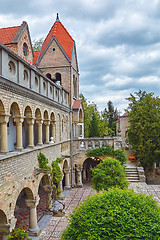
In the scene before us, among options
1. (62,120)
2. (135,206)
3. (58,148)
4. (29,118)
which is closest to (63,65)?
(62,120)

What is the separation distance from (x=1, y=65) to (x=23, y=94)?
2404 mm

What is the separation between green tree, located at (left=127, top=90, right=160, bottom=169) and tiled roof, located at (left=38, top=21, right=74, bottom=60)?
9894 mm

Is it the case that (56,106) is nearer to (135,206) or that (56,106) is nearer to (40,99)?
(40,99)

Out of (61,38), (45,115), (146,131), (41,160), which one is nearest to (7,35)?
(45,115)

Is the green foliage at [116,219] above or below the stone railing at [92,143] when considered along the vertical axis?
below

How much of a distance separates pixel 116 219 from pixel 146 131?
1943 centimetres

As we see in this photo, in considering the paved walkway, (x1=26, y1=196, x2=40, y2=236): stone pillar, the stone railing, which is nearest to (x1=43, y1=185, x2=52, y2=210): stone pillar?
the paved walkway

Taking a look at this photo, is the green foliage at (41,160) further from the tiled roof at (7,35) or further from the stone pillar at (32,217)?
the tiled roof at (7,35)

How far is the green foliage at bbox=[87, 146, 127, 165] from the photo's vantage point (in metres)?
20.0

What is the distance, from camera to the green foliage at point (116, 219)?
5.06 m

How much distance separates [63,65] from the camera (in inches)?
808

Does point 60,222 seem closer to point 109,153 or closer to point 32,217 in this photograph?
point 32,217

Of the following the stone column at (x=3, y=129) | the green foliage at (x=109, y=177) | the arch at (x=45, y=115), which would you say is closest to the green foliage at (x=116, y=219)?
the stone column at (x=3, y=129)

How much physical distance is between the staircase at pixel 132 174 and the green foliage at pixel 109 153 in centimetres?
132
